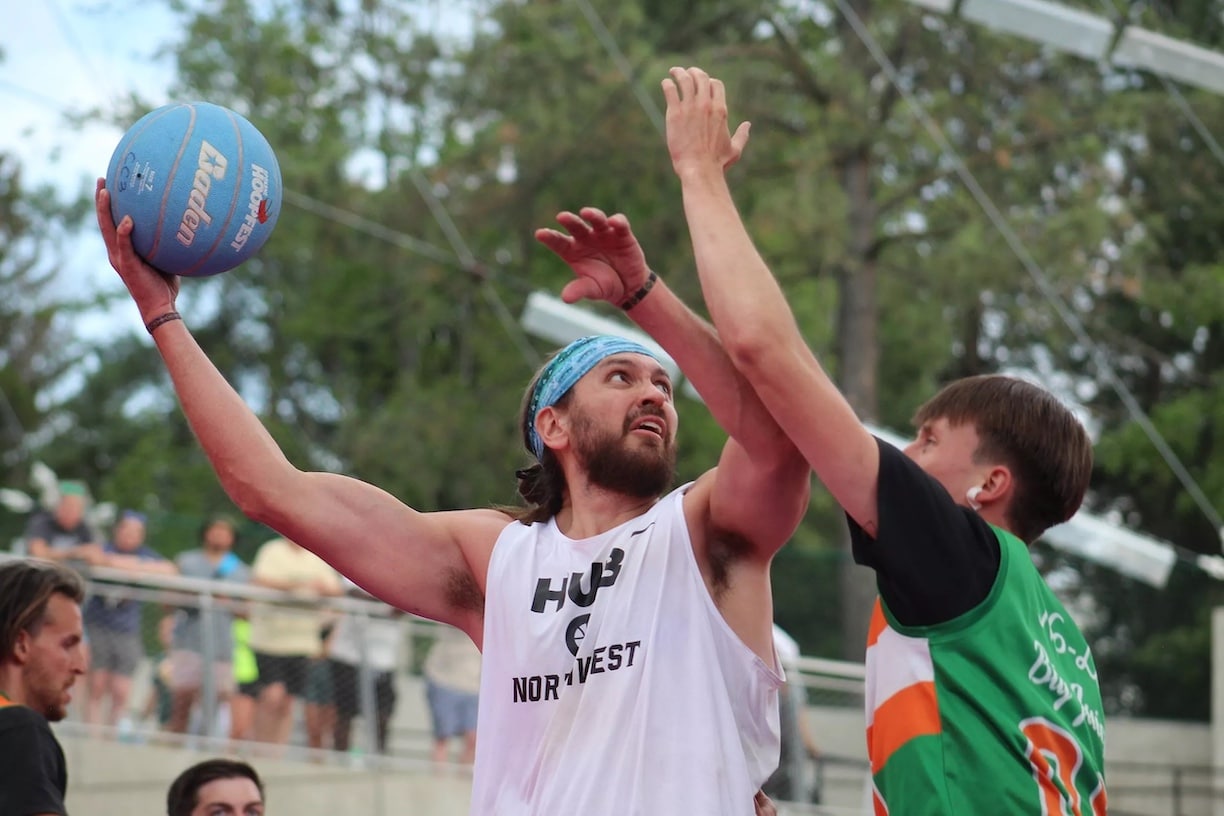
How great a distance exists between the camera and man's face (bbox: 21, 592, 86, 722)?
13.4ft

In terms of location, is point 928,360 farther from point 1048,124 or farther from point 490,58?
point 490,58

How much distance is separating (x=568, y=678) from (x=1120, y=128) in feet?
56.4

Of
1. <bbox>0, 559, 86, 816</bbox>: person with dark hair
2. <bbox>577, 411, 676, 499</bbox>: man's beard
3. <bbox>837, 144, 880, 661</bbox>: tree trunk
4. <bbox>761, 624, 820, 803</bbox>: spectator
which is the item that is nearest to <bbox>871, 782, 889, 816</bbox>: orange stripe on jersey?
<bbox>577, 411, 676, 499</bbox>: man's beard

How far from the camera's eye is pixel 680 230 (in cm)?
2008

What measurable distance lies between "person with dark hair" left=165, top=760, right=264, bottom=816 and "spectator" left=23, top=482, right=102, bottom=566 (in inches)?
242

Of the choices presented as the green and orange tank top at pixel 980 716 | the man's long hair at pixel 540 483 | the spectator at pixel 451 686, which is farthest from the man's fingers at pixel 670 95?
the spectator at pixel 451 686

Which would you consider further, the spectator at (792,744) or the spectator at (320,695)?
the spectator at (792,744)

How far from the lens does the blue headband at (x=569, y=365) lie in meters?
3.54

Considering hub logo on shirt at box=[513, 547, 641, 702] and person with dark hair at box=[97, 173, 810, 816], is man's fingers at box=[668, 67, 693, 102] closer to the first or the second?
person with dark hair at box=[97, 173, 810, 816]

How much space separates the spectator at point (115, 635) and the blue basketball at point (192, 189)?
24.5ft

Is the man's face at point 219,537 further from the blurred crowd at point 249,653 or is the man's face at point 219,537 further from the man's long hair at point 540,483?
the man's long hair at point 540,483

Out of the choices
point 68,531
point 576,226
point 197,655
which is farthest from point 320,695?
point 576,226

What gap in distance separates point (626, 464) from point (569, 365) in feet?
1.01

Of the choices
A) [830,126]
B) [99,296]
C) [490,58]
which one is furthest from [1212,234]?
[99,296]
